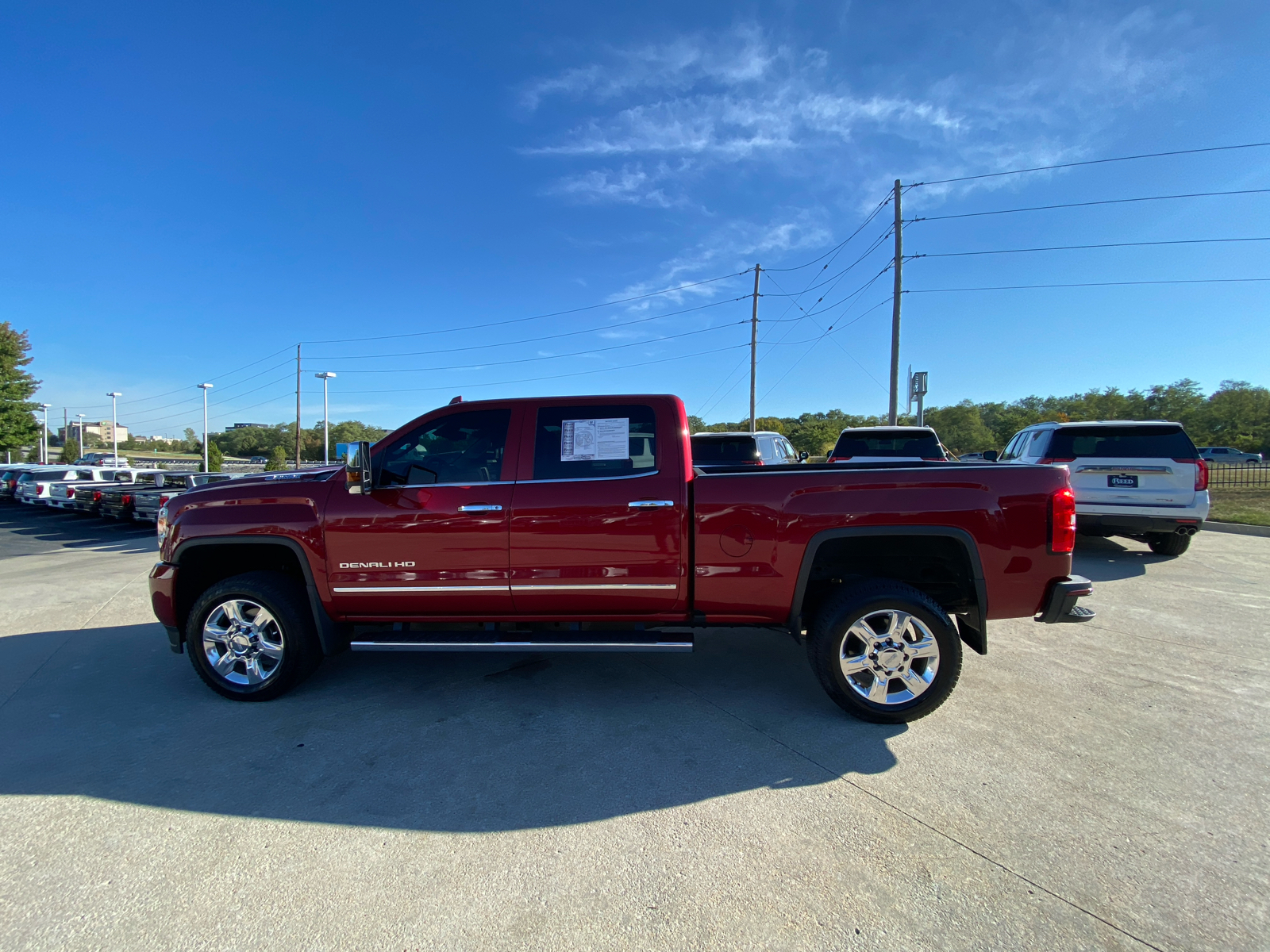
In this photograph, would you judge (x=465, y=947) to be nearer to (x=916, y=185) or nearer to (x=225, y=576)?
(x=225, y=576)

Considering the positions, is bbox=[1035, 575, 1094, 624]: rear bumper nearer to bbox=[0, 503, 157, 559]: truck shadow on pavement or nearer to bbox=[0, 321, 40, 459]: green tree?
bbox=[0, 503, 157, 559]: truck shadow on pavement

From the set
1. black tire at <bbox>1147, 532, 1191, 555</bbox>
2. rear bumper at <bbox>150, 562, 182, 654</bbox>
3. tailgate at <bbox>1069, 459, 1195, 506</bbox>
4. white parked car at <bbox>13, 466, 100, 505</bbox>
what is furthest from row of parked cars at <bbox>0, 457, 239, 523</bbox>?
black tire at <bbox>1147, 532, 1191, 555</bbox>

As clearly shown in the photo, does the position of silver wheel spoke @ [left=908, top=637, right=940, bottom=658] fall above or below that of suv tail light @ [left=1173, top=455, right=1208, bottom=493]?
below

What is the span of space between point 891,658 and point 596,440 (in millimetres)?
2173

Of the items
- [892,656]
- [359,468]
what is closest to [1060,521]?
[892,656]

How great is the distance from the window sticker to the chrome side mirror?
119 cm

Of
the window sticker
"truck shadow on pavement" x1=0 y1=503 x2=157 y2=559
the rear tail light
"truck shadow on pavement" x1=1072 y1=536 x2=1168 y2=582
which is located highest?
the window sticker

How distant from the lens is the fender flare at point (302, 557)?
3791mm

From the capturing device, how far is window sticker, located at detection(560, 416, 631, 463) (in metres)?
3.76

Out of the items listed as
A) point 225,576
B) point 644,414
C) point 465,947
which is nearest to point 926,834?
point 465,947

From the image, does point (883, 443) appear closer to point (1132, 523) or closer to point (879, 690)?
point (1132, 523)

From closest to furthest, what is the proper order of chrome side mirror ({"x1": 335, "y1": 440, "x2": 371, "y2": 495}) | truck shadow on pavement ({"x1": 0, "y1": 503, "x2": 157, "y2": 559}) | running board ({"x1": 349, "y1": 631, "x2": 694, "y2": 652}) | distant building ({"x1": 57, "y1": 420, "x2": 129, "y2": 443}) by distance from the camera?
running board ({"x1": 349, "y1": 631, "x2": 694, "y2": 652})
chrome side mirror ({"x1": 335, "y1": 440, "x2": 371, "y2": 495})
truck shadow on pavement ({"x1": 0, "y1": 503, "x2": 157, "y2": 559})
distant building ({"x1": 57, "y1": 420, "x2": 129, "y2": 443})

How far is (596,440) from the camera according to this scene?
3.79 m

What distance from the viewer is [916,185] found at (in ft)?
61.0
